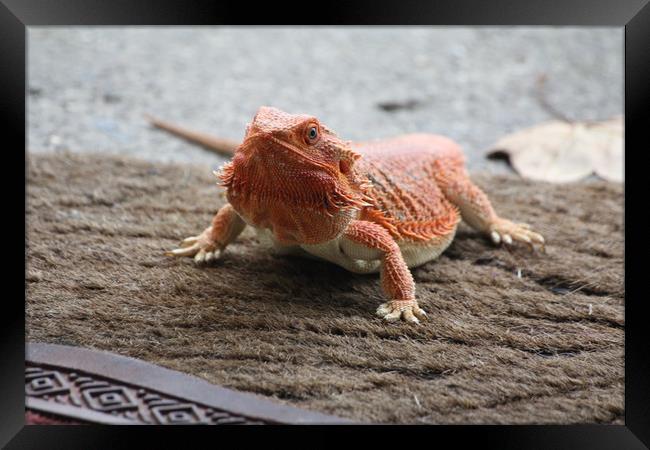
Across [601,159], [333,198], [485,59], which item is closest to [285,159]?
[333,198]

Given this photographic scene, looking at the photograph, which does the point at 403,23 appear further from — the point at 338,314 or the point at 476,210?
the point at 476,210

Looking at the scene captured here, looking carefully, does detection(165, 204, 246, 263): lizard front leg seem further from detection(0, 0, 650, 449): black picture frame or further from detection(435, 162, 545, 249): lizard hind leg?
detection(435, 162, 545, 249): lizard hind leg

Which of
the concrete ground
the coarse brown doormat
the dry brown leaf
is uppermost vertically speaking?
the concrete ground

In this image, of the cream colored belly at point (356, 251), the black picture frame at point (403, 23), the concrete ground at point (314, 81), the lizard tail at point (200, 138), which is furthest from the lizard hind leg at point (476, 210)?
the lizard tail at point (200, 138)

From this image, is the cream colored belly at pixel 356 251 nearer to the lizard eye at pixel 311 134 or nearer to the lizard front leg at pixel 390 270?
the lizard front leg at pixel 390 270

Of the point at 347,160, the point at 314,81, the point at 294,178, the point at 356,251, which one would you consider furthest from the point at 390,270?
the point at 314,81

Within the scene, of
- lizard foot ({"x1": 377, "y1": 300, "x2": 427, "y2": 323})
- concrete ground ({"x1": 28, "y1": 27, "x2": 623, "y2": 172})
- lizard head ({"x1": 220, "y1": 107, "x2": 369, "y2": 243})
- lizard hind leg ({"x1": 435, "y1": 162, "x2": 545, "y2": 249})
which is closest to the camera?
lizard head ({"x1": 220, "y1": 107, "x2": 369, "y2": 243})

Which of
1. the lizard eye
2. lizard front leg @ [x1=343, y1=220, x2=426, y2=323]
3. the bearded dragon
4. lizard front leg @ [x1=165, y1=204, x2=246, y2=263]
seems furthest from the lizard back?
lizard front leg @ [x1=165, y1=204, x2=246, y2=263]

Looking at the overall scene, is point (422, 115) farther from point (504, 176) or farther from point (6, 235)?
point (6, 235)
